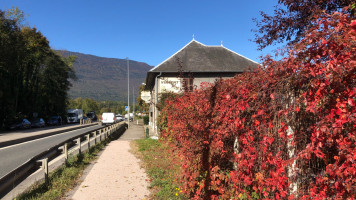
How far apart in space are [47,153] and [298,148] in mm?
5657

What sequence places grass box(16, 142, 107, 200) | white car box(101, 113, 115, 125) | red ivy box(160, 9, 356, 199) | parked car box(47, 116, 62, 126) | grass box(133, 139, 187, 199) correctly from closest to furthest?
red ivy box(160, 9, 356, 199)
grass box(16, 142, 107, 200)
grass box(133, 139, 187, 199)
white car box(101, 113, 115, 125)
parked car box(47, 116, 62, 126)

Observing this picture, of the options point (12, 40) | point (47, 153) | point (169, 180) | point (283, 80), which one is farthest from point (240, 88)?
point (12, 40)

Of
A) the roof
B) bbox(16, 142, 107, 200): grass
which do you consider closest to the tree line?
the roof

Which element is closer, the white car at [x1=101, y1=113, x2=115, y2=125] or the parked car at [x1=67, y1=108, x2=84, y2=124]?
the white car at [x1=101, y1=113, x2=115, y2=125]

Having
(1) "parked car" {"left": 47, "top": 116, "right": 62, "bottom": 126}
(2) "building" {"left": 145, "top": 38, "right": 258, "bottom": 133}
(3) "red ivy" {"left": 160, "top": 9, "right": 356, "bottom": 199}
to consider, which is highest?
(2) "building" {"left": 145, "top": 38, "right": 258, "bottom": 133}

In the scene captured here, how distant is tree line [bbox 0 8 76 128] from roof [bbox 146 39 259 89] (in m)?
17.2

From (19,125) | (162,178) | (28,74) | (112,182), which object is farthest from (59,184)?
(28,74)

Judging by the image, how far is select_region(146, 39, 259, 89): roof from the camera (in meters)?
24.0

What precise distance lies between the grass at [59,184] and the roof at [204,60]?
15.9 metres

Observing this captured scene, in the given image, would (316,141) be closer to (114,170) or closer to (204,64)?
(114,170)

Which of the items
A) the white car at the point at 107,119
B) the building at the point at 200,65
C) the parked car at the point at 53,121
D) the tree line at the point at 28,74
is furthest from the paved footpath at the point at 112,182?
the parked car at the point at 53,121

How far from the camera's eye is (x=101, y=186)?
20.2ft

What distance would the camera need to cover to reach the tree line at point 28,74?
102 ft

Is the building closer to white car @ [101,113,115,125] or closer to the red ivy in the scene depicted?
white car @ [101,113,115,125]
